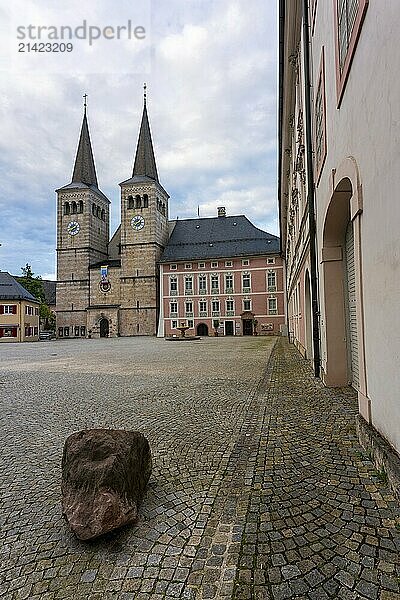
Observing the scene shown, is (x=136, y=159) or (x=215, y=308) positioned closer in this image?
(x=215, y=308)

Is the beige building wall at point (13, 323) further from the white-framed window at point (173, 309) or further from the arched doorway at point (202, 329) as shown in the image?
the arched doorway at point (202, 329)

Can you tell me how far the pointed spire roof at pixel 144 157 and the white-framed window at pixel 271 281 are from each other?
959 inches

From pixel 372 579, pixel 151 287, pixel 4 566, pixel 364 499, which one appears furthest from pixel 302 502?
pixel 151 287

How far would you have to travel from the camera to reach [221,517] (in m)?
3.29

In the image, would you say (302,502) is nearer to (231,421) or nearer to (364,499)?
(364,499)

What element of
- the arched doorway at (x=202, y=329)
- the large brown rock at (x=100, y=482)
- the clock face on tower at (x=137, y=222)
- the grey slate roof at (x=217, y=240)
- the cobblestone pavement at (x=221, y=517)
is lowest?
the cobblestone pavement at (x=221, y=517)

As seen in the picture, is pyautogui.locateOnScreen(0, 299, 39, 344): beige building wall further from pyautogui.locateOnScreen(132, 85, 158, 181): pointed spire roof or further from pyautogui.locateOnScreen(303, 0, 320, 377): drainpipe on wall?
pyautogui.locateOnScreen(303, 0, 320, 377): drainpipe on wall

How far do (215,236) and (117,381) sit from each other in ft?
174

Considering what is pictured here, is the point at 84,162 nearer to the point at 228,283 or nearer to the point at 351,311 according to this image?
the point at 228,283

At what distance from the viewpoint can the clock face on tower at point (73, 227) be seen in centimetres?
6538

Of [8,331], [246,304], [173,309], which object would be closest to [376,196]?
[246,304]

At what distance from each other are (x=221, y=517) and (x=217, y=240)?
196ft

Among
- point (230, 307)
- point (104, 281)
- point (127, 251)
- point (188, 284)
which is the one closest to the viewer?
point (230, 307)

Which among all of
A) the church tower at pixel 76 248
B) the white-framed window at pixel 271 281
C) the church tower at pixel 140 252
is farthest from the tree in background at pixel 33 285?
the white-framed window at pixel 271 281
